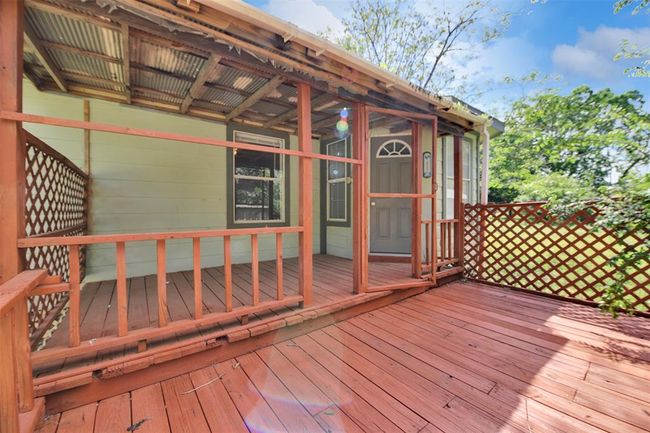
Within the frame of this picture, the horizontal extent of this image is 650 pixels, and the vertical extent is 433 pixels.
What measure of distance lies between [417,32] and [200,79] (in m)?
8.59

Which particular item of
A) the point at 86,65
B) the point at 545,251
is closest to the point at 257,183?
the point at 86,65

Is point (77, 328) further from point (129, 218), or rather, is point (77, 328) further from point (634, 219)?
point (634, 219)

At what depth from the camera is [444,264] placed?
12.9 ft

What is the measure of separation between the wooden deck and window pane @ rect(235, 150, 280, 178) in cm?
304

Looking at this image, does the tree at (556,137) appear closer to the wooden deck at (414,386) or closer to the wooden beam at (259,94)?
the wooden deck at (414,386)

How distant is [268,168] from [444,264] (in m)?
3.35

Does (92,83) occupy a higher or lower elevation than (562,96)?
lower

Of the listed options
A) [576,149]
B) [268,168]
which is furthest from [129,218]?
[576,149]

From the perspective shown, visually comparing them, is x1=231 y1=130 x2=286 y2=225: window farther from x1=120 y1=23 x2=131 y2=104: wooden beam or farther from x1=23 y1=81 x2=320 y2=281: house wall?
x1=120 y1=23 x2=131 y2=104: wooden beam

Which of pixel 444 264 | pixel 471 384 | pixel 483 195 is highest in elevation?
pixel 483 195

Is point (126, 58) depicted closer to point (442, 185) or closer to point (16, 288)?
point (16, 288)

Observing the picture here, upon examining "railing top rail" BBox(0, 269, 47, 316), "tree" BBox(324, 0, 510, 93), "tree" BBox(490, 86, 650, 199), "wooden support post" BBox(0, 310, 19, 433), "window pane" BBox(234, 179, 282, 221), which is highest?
"tree" BBox(324, 0, 510, 93)

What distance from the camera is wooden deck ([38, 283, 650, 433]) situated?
1383 millimetres

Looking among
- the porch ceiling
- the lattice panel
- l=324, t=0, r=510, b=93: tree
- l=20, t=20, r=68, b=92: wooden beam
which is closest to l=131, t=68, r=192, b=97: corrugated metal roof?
the porch ceiling
